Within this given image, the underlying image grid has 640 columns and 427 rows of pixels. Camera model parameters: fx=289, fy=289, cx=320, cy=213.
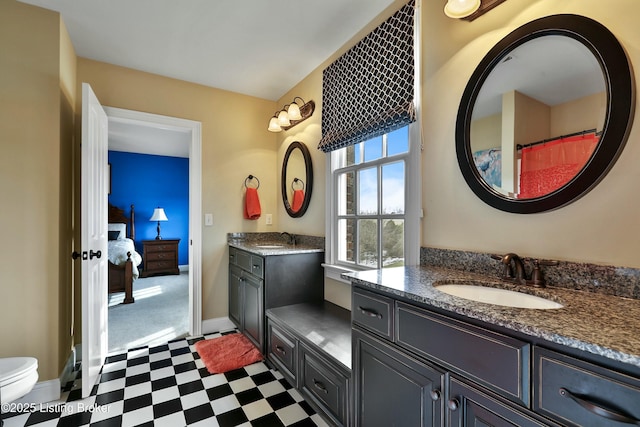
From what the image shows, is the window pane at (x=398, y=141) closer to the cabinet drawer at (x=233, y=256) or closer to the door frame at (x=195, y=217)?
the cabinet drawer at (x=233, y=256)

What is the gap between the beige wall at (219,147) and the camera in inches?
→ 107

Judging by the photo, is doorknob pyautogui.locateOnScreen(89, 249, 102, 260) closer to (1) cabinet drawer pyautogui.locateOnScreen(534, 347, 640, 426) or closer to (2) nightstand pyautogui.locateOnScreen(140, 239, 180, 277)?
(1) cabinet drawer pyautogui.locateOnScreen(534, 347, 640, 426)

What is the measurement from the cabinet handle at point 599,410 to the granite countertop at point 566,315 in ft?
0.37

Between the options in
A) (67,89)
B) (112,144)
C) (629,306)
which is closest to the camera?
(629,306)

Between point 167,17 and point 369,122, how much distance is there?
1544 mm

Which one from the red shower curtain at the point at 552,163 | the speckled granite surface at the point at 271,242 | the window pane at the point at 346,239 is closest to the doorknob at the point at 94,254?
the speckled granite surface at the point at 271,242

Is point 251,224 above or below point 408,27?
below

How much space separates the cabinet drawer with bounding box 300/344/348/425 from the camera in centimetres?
145

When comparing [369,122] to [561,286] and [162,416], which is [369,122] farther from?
[162,416]

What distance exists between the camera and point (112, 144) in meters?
5.10

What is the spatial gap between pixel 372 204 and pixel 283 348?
1184 mm

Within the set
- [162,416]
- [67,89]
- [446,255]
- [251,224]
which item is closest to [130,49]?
[67,89]

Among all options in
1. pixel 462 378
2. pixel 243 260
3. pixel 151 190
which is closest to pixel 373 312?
pixel 462 378

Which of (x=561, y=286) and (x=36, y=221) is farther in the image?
(x=36, y=221)
